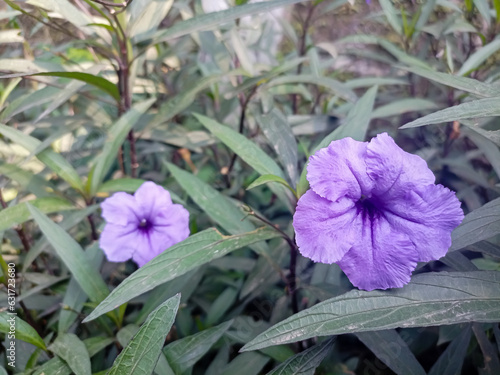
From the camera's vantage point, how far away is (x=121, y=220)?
39.1 inches

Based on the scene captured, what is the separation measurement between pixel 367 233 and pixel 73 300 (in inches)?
26.1

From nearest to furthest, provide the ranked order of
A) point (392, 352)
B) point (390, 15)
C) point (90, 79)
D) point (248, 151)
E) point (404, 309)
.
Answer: point (404, 309), point (392, 352), point (248, 151), point (90, 79), point (390, 15)

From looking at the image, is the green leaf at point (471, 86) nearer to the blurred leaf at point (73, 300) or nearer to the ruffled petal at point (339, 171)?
the ruffled petal at point (339, 171)

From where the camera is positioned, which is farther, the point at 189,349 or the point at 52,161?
the point at 52,161

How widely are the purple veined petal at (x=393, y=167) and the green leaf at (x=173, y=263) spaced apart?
256 mm

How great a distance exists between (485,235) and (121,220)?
740 millimetres

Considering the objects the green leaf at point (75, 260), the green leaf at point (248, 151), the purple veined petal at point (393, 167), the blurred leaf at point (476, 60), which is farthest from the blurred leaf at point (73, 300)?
the blurred leaf at point (476, 60)

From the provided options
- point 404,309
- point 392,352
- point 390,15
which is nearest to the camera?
point 404,309

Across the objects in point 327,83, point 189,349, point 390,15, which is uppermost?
point 390,15

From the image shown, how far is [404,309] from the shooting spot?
62 centimetres

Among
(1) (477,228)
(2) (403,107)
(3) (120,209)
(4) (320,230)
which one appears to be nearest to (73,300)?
(3) (120,209)

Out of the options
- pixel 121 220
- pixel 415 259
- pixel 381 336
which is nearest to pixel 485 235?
A: pixel 415 259

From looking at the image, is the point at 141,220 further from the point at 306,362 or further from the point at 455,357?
the point at 455,357

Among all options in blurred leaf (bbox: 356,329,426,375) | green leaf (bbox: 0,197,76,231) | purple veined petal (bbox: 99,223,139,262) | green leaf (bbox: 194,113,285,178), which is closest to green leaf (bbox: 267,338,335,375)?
blurred leaf (bbox: 356,329,426,375)
